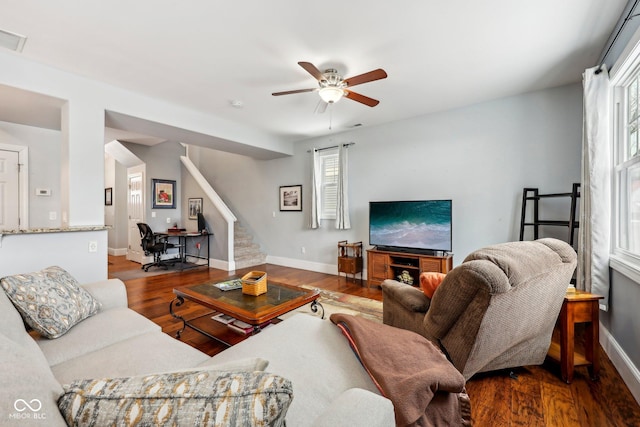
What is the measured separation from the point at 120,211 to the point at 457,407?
7.97m

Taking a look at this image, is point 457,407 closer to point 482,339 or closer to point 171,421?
point 482,339

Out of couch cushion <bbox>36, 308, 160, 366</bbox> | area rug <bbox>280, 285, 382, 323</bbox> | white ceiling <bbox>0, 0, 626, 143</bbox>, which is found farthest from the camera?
area rug <bbox>280, 285, 382, 323</bbox>

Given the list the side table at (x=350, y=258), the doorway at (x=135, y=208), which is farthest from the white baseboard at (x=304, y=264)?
the doorway at (x=135, y=208)

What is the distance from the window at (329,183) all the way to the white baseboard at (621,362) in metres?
3.63

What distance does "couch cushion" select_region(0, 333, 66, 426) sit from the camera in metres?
0.53

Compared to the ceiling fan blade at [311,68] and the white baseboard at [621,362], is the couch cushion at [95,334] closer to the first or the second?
the ceiling fan blade at [311,68]

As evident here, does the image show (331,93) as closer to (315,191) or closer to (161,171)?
(315,191)

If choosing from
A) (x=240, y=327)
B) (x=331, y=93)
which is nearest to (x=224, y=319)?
(x=240, y=327)

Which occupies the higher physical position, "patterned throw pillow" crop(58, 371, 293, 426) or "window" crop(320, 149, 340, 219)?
"window" crop(320, 149, 340, 219)

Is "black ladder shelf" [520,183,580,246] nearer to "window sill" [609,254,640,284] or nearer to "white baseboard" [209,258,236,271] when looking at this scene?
"window sill" [609,254,640,284]

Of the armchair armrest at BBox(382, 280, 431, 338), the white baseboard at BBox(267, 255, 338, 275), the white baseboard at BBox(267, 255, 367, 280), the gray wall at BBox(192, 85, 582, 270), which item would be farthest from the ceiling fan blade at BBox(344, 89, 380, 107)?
the white baseboard at BBox(267, 255, 338, 275)

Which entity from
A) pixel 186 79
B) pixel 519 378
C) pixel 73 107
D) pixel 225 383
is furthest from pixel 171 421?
pixel 73 107

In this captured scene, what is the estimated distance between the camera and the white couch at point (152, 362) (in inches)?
24.8
